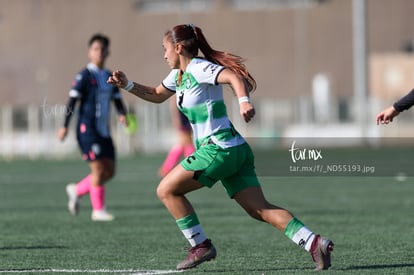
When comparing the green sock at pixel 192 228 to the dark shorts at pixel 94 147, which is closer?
the green sock at pixel 192 228

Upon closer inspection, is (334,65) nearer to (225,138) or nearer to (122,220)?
(122,220)

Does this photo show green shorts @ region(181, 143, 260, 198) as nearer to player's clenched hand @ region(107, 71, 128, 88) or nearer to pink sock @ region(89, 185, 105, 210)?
player's clenched hand @ region(107, 71, 128, 88)

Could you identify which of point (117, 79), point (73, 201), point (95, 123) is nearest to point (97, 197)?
point (73, 201)

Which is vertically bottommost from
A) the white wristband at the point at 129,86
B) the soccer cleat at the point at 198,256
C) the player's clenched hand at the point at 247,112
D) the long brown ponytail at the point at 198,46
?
the soccer cleat at the point at 198,256

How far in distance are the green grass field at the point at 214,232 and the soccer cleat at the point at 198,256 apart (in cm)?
11

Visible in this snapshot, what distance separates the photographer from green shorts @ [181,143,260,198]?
7855mm

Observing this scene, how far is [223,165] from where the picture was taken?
309 inches

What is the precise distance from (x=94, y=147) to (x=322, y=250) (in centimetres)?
587

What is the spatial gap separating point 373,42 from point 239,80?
170 feet

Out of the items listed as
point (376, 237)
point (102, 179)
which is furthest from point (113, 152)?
point (376, 237)

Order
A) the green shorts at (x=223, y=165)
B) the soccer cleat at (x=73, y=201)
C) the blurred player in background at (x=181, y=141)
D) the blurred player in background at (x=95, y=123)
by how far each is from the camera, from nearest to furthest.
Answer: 1. the green shorts at (x=223, y=165)
2. the blurred player in background at (x=95, y=123)
3. the soccer cleat at (x=73, y=201)
4. the blurred player in background at (x=181, y=141)

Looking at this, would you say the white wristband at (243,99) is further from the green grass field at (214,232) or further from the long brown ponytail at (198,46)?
the green grass field at (214,232)

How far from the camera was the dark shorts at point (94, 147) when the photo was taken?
13.2 meters

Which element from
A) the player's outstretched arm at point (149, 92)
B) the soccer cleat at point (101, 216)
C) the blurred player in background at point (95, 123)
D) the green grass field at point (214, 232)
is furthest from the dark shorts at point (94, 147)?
the player's outstretched arm at point (149, 92)
